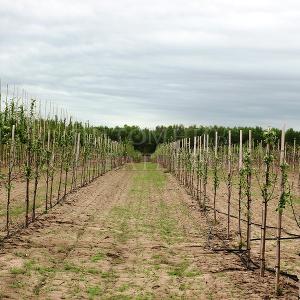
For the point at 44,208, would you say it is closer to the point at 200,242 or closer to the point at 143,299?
the point at 200,242

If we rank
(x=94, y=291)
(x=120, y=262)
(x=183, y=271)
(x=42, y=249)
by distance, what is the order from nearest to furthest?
1. (x=94, y=291)
2. (x=183, y=271)
3. (x=120, y=262)
4. (x=42, y=249)

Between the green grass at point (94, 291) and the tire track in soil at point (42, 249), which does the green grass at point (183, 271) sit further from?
the tire track in soil at point (42, 249)

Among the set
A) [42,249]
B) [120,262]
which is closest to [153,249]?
[120,262]

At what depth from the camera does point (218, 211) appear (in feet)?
61.7

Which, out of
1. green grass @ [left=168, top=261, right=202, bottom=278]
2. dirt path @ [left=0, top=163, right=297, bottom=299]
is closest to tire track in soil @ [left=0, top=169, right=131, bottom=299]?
dirt path @ [left=0, top=163, right=297, bottom=299]

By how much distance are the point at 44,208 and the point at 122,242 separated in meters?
6.92

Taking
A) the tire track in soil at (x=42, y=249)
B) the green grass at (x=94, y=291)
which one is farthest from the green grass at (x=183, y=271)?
the tire track in soil at (x=42, y=249)

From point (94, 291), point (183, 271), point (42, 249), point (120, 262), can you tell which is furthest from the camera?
point (42, 249)

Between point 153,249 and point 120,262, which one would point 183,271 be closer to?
point 120,262

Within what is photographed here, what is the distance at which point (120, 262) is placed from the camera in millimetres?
10719

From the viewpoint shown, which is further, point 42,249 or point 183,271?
point 42,249

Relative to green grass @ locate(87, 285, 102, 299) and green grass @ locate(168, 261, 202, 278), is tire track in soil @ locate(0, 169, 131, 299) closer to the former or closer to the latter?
green grass @ locate(87, 285, 102, 299)

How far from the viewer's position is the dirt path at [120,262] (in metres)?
8.52

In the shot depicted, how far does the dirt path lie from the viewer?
8523 millimetres
